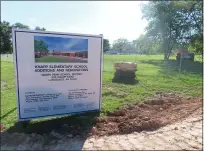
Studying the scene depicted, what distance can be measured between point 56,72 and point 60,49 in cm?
50

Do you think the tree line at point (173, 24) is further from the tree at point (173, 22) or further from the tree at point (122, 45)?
the tree at point (122, 45)

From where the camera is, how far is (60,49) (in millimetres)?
5160

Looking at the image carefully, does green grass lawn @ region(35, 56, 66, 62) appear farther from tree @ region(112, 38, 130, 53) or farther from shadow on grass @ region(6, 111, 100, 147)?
tree @ region(112, 38, 130, 53)

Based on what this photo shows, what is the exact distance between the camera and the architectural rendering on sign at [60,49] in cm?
494

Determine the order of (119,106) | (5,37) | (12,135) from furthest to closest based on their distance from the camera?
(5,37) < (119,106) < (12,135)

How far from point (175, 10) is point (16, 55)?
92.1ft

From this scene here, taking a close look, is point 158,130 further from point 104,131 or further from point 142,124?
point 104,131

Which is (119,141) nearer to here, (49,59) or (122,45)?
(49,59)

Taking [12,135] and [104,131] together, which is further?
[104,131]

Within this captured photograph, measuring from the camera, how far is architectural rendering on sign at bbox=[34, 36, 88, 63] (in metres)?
4.94

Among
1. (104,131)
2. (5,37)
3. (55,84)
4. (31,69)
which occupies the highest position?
(5,37)

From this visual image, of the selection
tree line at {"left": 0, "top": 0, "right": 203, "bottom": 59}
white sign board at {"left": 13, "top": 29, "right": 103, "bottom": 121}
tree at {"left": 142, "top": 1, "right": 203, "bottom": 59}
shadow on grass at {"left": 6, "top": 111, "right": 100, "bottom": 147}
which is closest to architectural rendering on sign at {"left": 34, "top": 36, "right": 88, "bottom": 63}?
white sign board at {"left": 13, "top": 29, "right": 103, "bottom": 121}

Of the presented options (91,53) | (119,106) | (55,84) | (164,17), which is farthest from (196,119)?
(164,17)

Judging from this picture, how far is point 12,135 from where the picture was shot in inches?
171
